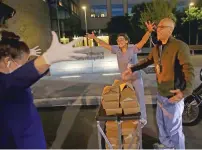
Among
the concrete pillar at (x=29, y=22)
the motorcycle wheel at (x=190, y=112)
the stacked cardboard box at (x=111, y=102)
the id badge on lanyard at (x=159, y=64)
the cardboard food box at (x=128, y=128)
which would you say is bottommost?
the motorcycle wheel at (x=190, y=112)

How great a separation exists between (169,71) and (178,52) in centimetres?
25

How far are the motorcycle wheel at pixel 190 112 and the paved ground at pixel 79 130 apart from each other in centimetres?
11

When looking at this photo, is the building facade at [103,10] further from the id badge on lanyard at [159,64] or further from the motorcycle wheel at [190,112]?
the id badge on lanyard at [159,64]

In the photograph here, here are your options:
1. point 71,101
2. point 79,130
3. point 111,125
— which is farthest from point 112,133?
point 71,101

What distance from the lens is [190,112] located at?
4922mm

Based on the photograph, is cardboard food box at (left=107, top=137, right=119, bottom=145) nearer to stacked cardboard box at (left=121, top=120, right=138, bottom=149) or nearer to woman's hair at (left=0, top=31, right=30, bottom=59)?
stacked cardboard box at (left=121, top=120, right=138, bottom=149)

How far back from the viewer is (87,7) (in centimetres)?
5434

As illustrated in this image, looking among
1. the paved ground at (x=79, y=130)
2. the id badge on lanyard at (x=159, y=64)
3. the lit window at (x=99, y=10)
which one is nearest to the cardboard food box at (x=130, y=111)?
the id badge on lanyard at (x=159, y=64)

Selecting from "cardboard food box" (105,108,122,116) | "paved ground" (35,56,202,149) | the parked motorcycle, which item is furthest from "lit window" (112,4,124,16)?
"cardboard food box" (105,108,122,116)

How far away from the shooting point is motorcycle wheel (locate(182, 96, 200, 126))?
4.83 metres

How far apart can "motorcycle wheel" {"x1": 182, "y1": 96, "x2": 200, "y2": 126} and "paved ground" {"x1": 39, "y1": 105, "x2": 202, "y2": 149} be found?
11 centimetres

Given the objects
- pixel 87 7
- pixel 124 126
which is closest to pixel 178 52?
pixel 124 126

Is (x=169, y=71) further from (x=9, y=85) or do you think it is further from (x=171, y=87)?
(x=9, y=85)

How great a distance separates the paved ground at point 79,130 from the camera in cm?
438
